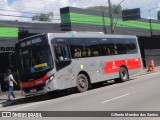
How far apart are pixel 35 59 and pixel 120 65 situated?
7601 mm

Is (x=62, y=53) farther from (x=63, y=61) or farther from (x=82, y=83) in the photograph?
(x=82, y=83)

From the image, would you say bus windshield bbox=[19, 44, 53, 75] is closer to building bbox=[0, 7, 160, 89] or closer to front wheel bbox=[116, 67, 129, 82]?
building bbox=[0, 7, 160, 89]

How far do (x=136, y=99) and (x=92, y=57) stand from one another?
794 centimetres

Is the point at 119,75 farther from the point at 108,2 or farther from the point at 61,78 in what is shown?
the point at 108,2

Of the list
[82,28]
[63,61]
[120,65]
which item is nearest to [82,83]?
[63,61]

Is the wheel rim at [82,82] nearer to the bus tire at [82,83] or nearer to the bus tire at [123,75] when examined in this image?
the bus tire at [82,83]

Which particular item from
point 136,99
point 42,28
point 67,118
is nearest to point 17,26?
point 42,28

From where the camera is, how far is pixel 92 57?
21.7 m

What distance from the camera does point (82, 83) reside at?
20484 millimetres

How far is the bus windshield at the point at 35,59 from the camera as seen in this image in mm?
18500

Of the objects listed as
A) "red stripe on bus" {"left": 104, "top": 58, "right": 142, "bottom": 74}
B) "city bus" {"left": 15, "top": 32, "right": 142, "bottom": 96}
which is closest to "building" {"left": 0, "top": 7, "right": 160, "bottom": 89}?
"city bus" {"left": 15, "top": 32, "right": 142, "bottom": 96}

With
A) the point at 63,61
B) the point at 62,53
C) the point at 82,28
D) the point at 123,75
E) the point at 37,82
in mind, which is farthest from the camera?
the point at 82,28

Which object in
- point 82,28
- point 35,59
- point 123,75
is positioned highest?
point 82,28

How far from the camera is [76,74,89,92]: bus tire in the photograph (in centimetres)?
2020
